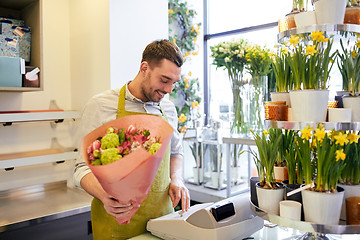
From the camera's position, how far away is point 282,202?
124 centimetres

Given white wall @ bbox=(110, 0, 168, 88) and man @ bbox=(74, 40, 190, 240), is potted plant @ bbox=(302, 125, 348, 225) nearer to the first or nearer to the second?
man @ bbox=(74, 40, 190, 240)

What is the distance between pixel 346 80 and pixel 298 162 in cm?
37

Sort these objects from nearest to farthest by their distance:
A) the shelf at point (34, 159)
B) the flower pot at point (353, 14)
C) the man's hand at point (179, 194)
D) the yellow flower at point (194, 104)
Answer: the flower pot at point (353, 14) → the man's hand at point (179, 194) → the shelf at point (34, 159) → the yellow flower at point (194, 104)

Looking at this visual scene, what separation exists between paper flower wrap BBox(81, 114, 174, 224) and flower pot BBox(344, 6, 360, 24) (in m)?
0.87

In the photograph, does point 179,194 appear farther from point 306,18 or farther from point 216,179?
point 216,179

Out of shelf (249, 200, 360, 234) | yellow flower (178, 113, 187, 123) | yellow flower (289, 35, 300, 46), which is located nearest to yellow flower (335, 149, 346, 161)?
shelf (249, 200, 360, 234)

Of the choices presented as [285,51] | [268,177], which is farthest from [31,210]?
[285,51]

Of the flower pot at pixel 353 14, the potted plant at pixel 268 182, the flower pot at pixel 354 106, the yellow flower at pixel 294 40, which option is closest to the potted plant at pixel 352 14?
the flower pot at pixel 353 14

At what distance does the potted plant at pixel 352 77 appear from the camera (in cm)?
124

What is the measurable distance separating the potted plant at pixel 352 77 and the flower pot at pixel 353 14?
0.11 m

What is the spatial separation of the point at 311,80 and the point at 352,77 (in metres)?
0.17

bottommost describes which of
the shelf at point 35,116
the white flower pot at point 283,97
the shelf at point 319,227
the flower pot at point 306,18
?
the shelf at point 319,227

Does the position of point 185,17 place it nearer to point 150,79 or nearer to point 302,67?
point 150,79

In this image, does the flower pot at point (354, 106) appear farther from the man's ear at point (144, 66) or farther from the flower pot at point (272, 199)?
the man's ear at point (144, 66)
